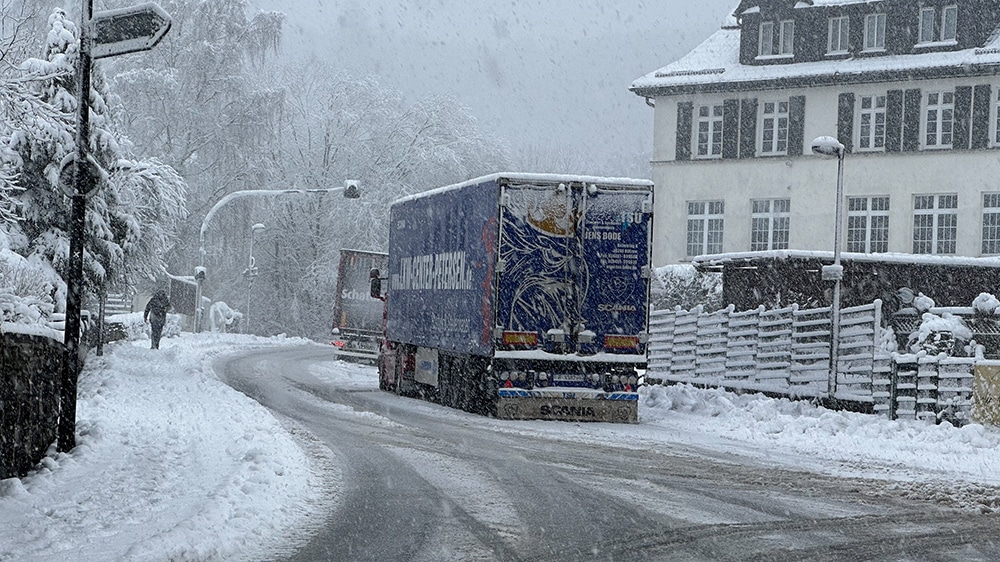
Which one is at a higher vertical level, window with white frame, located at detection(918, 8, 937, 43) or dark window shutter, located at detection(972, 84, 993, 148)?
window with white frame, located at detection(918, 8, 937, 43)

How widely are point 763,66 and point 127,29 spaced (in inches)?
1416

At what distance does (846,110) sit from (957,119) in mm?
3481

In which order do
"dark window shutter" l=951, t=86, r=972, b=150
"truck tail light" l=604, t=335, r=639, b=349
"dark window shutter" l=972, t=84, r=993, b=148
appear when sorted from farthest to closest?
"dark window shutter" l=951, t=86, r=972, b=150
"dark window shutter" l=972, t=84, r=993, b=148
"truck tail light" l=604, t=335, r=639, b=349

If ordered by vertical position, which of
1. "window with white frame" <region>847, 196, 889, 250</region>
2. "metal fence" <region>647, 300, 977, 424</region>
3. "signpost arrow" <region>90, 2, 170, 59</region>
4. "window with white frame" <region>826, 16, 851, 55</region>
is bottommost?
"metal fence" <region>647, 300, 977, 424</region>

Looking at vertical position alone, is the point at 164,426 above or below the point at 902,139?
below

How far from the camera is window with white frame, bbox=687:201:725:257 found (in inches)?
1754

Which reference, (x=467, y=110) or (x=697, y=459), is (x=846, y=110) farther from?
(x=697, y=459)

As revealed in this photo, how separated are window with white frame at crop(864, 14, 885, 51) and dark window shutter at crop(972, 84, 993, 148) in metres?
3.62

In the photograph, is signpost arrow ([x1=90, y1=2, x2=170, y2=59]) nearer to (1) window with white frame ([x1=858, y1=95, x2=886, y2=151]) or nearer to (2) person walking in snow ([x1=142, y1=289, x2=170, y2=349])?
(2) person walking in snow ([x1=142, y1=289, x2=170, y2=349])

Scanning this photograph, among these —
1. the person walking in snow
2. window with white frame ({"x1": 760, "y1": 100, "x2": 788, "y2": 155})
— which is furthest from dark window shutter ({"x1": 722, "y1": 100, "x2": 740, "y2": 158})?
the person walking in snow

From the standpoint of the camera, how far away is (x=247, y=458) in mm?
11336

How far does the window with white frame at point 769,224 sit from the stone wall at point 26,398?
34801 mm

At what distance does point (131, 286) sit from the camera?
25547 millimetres

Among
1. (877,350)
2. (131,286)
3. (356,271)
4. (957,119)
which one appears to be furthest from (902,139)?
(131,286)
